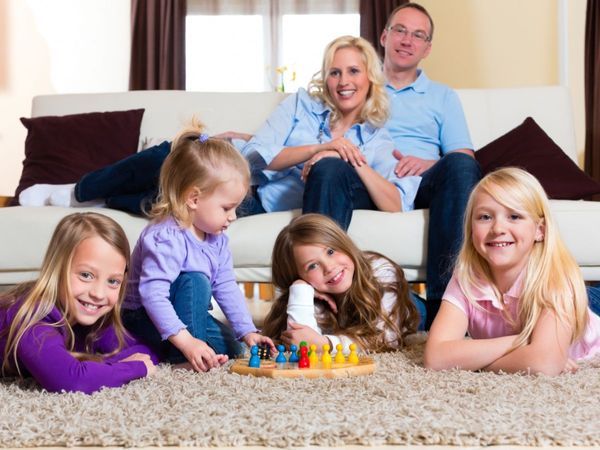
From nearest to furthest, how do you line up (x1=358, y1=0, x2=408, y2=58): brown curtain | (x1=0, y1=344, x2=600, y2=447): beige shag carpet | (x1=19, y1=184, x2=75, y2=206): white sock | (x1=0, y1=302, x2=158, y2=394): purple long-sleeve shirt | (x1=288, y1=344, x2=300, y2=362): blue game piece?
(x1=0, y1=344, x2=600, y2=447): beige shag carpet → (x1=0, y1=302, x2=158, y2=394): purple long-sleeve shirt → (x1=288, y1=344, x2=300, y2=362): blue game piece → (x1=19, y1=184, x2=75, y2=206): white sock → (x1=358, y1=0, x2=408, y2=58): brown curtain

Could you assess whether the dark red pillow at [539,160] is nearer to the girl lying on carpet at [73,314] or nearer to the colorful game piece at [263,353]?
the colorful game piece at [263,353]

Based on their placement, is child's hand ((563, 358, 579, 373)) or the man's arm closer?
child's hand ((563, 358, 579, 373))

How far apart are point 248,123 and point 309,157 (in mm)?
676

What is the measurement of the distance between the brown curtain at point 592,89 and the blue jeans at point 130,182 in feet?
9.68

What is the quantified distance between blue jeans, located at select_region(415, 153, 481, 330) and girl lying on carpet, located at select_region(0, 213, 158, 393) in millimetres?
997

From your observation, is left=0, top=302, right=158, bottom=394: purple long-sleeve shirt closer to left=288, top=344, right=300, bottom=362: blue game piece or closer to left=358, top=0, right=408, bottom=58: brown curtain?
left=288, top=344, right=300, bottom=362: blue game piece

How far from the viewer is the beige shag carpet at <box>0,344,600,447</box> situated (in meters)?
1.15

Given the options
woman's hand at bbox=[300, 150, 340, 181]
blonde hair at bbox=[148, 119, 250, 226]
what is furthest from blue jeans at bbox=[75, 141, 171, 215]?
blonde hair at bbox=[148, 119, 250, 226]

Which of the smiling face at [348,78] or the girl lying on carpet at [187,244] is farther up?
the smiling face at [348,78]

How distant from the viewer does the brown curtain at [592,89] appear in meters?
4.62

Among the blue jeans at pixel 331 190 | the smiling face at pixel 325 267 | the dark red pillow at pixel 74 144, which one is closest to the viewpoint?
the smiling face at pixel 325 267

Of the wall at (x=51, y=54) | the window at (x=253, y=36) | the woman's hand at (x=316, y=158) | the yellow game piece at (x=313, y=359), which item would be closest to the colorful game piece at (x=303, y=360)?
the yellow game piece at (x=313, y=359)

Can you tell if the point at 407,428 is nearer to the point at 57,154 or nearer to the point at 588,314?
the point at 588,314

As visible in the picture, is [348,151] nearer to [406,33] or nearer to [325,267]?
[325,267]
